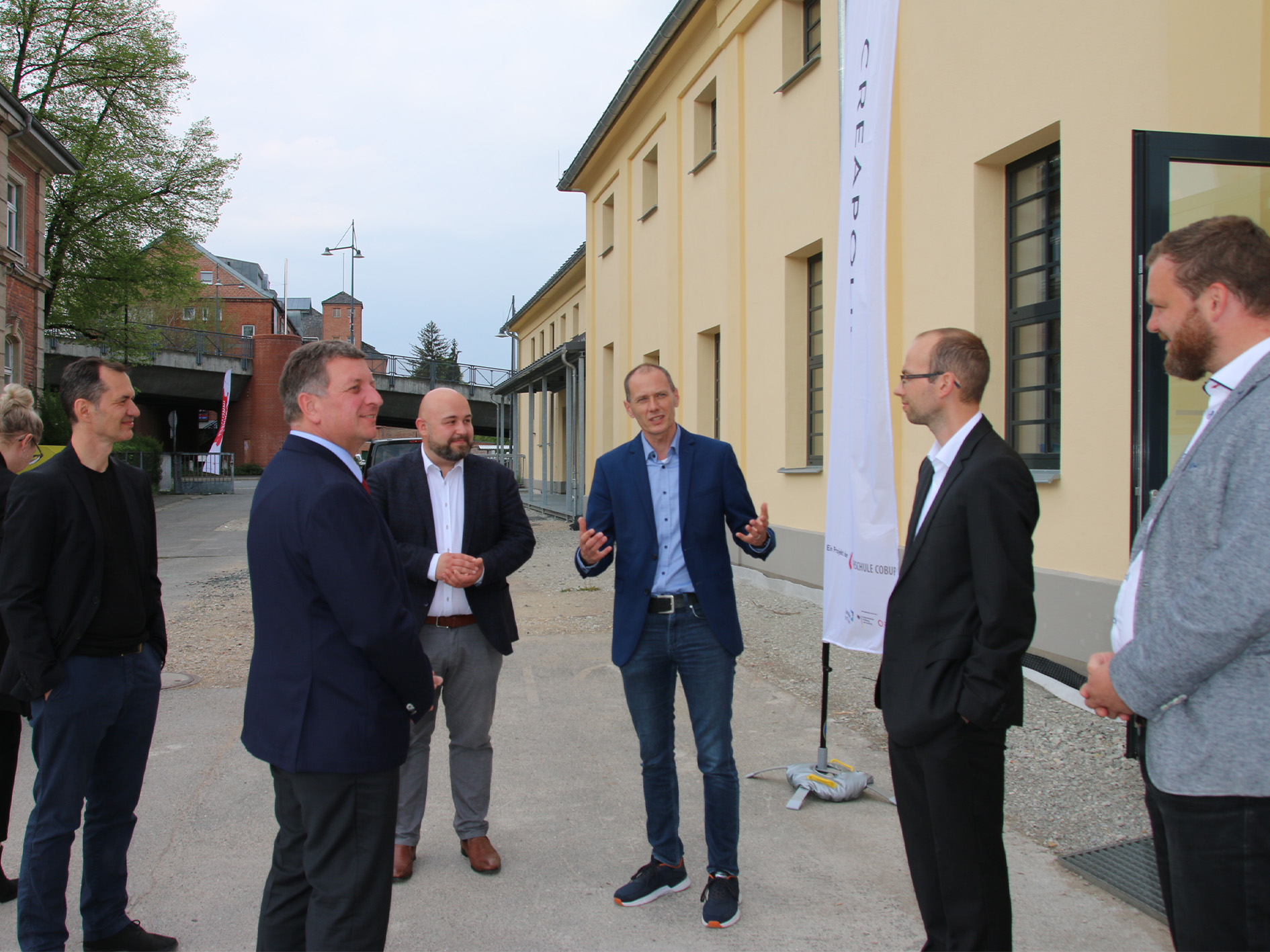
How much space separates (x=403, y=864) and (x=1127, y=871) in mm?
2745

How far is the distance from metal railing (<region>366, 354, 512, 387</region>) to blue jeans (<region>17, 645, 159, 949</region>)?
41.1 metres

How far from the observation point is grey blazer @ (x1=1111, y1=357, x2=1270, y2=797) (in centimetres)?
160

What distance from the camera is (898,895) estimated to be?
10.8 ft

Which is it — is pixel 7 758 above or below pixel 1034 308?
below

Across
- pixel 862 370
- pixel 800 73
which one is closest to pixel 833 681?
pixel 862 370

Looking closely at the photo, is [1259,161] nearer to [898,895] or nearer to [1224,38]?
[1224,38]

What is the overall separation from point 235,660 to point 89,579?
16.0 feet

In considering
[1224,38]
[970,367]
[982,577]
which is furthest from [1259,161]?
[982,577]

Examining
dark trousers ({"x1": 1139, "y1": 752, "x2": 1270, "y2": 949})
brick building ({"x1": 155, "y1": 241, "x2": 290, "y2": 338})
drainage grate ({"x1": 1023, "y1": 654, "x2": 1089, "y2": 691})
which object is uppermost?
brick building ({"x1": 155, "y1": 241, "x2": 290, "y2": 338})

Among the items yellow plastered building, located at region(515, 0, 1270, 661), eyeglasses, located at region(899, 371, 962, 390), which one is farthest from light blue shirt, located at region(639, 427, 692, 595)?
yellow plastered building, located at region(515, 0, 1270, 661)

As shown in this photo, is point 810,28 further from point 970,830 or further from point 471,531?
point 970,830

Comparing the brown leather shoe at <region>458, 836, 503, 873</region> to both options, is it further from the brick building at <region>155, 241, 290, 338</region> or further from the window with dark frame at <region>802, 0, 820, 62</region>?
the brick building at <region>155, 241, 290, 338</region>

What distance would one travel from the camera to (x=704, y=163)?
1320cm

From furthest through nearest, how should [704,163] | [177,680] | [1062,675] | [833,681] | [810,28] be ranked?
[704,163] < [810,28] < [177,680] < [833,681] < [1062,675]
